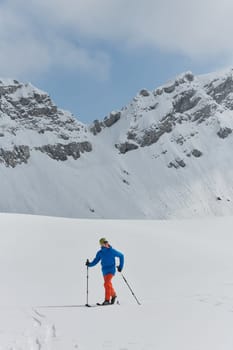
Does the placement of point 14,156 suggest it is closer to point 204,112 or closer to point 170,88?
point 204,112

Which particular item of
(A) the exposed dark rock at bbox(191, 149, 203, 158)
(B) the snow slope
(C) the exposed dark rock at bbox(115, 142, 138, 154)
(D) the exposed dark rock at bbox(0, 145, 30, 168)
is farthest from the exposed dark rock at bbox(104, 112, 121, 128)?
(B) the snow slope

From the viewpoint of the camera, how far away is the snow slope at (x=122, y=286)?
6750 mm

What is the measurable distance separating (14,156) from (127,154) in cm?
4201

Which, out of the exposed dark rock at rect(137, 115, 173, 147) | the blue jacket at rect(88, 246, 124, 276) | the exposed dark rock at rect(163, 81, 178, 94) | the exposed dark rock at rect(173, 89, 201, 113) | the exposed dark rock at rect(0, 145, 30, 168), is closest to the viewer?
the blue jacket at rect(88, 246, 124, 276)

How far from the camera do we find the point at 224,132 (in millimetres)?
164125

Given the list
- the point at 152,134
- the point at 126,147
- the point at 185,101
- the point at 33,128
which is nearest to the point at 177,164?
the point at 152,134

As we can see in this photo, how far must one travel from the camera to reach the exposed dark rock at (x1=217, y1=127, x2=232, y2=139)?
538 feet

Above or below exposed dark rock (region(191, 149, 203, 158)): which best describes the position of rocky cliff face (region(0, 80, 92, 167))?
above

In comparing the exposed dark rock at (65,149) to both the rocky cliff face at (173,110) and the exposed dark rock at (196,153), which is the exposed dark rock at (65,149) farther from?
the exposed dark rock at (196,153)

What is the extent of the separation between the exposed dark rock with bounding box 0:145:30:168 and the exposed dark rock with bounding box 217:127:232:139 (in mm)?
71828

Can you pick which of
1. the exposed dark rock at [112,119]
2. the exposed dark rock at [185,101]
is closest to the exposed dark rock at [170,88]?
the exposed dark rock at [185,101]

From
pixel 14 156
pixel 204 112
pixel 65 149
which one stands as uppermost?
pixel 204 112

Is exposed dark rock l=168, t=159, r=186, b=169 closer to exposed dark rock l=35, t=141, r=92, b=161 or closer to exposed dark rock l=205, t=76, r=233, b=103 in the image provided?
exposed dark rock l=35, t=141, r=92, b=161

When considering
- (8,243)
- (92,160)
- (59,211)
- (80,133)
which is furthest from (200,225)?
(80,133)
